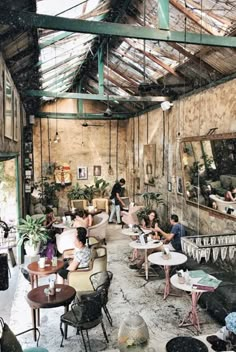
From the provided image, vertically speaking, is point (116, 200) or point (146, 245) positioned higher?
point (116, 200)

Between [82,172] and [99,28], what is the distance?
9.62m

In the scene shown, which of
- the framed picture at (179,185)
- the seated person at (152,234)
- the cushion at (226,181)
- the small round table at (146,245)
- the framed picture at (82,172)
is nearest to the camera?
the cushion at (226,181)

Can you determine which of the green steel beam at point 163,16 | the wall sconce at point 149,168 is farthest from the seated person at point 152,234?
the green steel beam at point 163,16

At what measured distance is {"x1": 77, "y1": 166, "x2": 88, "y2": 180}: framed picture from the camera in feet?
43.2

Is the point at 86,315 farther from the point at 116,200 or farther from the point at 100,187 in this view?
the point at 100,187

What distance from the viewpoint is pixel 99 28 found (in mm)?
3783

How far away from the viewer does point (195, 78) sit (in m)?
7.34

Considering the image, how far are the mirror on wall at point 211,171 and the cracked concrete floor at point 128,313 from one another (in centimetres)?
184

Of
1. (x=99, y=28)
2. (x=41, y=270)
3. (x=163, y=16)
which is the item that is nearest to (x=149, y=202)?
(x=41, y=270)

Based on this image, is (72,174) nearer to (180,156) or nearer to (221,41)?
(180,156)

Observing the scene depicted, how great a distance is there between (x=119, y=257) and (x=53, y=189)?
5.13 metres

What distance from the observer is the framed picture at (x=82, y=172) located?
1317 centimetres

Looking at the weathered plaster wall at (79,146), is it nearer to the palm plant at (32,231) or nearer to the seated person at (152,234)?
the seated person at (152,234)

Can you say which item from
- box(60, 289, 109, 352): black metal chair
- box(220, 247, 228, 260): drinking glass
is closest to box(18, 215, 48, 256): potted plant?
box(60, 289, 109, 352): black metal chair
